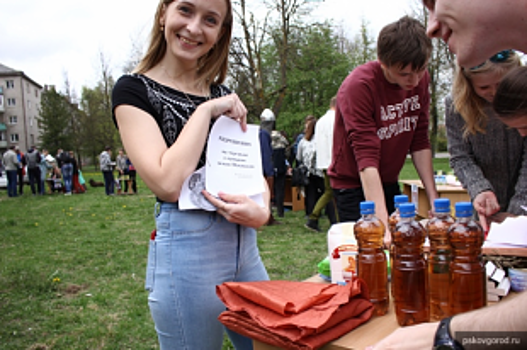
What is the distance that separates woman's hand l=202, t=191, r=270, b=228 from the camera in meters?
1.37

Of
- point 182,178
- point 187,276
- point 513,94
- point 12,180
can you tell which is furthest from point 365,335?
point 12,180

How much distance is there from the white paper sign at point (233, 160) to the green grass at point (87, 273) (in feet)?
6.96

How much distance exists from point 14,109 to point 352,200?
64431mm

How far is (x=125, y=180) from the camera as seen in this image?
15352 millimetres

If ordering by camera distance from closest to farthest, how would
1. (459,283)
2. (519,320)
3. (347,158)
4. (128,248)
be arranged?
(519,320) → (459,283) → (347,158) → (128,248)

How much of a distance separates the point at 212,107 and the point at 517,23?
34.3 inches

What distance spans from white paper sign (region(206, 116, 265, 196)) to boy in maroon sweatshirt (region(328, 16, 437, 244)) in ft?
2.49

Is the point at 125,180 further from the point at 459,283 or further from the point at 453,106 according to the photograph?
the point at 459,283

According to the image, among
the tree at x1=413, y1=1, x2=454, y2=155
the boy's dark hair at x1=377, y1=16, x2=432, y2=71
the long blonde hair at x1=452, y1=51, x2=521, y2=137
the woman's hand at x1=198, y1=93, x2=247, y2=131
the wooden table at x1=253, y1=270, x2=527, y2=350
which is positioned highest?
the tree at x1=413, y1=1, x2=454, y2=155

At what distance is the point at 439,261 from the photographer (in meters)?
1.22

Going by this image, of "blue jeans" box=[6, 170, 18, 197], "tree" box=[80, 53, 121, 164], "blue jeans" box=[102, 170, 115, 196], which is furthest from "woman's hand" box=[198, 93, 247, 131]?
"tree" box=[80, 53, 121, 164]

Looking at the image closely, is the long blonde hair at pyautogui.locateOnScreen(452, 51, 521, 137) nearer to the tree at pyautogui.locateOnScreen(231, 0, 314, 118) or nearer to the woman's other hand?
the woman's other hand

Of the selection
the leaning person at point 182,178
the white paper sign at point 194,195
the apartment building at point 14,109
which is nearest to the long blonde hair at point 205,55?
the leaning person at point 182,178

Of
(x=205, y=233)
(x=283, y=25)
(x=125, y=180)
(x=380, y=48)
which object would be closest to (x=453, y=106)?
(x=380, y=48)
